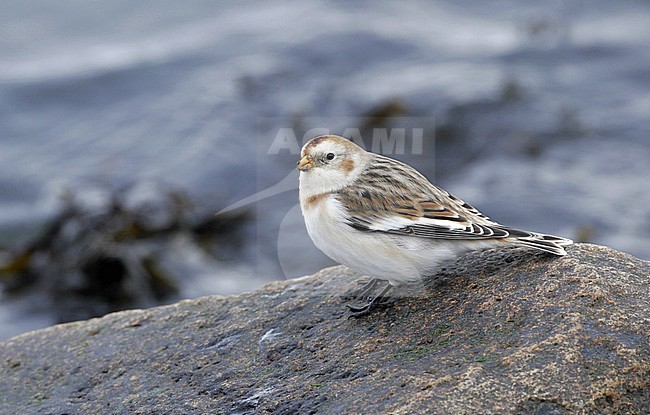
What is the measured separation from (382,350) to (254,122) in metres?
8.86

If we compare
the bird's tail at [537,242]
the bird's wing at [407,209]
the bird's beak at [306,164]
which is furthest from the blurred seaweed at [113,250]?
the bird's tail at [537,242]

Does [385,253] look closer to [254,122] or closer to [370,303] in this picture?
[370,303]

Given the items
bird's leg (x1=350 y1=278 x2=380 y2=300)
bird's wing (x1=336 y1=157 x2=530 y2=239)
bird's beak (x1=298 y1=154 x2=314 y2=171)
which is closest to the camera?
bird's wing (x1=336 y1=157 x2=530 y2=239)

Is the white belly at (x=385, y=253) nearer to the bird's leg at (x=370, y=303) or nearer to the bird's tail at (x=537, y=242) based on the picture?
the bird's leg at (x=370, y=303)

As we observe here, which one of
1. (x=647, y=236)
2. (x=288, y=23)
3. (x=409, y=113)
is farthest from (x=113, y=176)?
(x=647, y=236)

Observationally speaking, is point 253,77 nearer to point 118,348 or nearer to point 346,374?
point 118,348

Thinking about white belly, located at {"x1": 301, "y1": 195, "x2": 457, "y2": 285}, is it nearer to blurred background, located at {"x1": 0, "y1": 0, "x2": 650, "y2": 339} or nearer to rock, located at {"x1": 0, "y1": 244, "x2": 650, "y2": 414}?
rock, located at {"x1": 0, "y1": 244, "x2": 650, "y2": 414}

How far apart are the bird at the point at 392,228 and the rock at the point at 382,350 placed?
0.50ft

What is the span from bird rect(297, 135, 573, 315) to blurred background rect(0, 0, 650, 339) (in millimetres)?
4146

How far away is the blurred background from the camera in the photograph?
9.10 meters

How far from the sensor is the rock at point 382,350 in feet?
11.7

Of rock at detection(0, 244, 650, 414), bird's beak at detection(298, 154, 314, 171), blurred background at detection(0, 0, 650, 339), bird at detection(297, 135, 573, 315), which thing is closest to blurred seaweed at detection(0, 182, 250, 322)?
blurred background at detection(0, 0, 650, 339)

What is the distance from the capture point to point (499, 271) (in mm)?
4426

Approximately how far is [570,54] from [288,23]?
17.1 feet
